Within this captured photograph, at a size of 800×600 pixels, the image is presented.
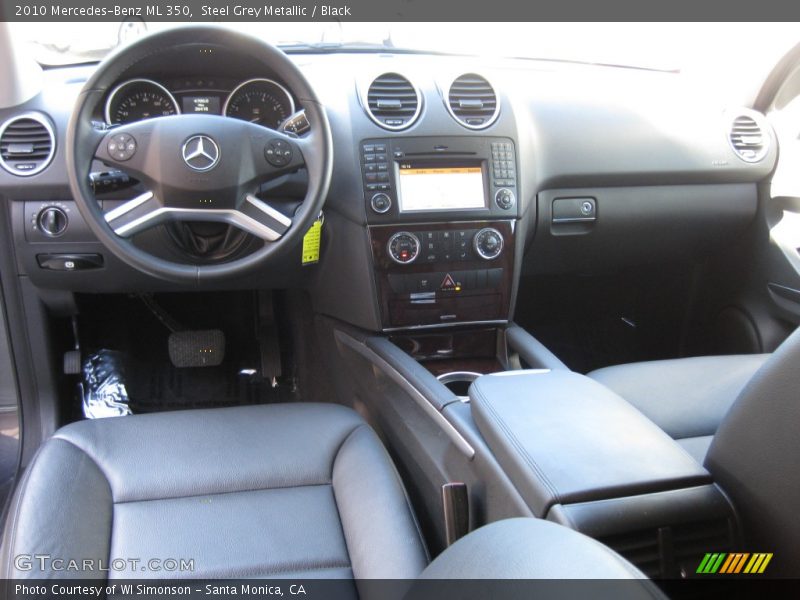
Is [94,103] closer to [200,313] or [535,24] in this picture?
[200,313]

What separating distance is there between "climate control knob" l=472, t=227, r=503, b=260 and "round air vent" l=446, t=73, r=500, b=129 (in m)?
0.27

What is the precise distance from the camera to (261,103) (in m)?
1.62

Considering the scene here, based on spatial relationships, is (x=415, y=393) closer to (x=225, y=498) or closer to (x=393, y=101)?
(x=225, y=498)

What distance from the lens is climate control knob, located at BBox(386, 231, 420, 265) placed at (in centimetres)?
167

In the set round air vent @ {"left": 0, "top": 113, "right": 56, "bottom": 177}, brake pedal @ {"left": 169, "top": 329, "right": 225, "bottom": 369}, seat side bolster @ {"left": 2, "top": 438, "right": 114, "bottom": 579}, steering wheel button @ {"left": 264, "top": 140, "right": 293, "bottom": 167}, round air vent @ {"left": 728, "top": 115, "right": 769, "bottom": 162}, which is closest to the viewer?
seat side bolster @ {"left": 2, "top": 438, "right": 114, "bottom": 579}

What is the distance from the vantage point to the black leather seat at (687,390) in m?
1.40

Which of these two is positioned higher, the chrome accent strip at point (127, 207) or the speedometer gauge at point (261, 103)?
the speedometer gauge at point (261, 103)

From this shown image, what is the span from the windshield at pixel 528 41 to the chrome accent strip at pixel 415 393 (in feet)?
2.67

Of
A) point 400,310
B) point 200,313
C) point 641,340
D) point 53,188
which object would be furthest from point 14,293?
point 641,340

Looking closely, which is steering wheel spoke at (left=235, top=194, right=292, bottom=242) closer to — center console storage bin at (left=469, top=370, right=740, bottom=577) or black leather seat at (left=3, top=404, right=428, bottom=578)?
black leather seat at (left=3, top=404, right=428, bottom=578)

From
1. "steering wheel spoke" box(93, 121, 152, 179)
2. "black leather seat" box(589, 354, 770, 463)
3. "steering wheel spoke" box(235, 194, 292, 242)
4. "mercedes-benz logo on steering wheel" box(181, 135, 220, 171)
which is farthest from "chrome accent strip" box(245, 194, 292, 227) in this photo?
"black leather seat" box(589, 354, 770, 463)

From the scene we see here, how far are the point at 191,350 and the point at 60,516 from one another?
3.60 feet

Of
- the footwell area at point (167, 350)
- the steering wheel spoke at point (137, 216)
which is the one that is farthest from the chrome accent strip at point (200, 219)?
the footwell area at point (167, 350)

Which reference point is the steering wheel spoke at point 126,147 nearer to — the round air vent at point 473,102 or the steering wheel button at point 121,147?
the steering wheel button at point 121,147
